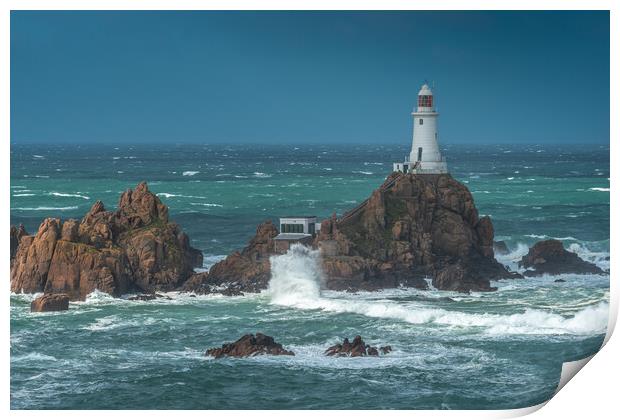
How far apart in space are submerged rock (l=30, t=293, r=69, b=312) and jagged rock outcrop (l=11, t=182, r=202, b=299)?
0.44 m

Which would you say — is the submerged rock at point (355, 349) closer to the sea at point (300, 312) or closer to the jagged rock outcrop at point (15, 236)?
the sea at point (300, 312)

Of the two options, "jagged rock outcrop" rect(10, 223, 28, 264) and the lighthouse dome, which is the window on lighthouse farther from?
"jagged rock outcrop" rect(10, 223, 28, 264)

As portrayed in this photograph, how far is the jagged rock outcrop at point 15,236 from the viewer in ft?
98.7

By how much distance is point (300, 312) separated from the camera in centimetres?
2895

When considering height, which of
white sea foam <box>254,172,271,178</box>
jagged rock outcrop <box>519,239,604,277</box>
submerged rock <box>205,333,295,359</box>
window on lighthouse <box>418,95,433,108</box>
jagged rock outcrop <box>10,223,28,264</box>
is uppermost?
window on lighthouse <box>418,95,433,108</box>

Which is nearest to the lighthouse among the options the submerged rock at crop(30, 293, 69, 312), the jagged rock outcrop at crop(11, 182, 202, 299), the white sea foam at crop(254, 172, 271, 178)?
the jagged rock outcrop at crop(11, 182, 202, 299)

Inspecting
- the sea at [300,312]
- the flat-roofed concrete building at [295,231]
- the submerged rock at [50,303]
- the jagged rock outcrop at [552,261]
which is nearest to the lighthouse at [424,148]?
the sea at [300,312]

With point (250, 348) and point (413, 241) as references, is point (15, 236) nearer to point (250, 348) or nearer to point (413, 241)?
point (250, 348)

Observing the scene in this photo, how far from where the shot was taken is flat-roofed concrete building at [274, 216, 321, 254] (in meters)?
30.6

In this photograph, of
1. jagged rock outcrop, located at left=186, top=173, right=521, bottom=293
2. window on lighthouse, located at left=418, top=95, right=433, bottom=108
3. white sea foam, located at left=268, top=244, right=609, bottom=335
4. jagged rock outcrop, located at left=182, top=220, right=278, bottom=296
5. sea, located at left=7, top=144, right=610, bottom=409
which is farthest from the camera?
window on lighthouse, located at left=418, top=95, right=433, bottom=108

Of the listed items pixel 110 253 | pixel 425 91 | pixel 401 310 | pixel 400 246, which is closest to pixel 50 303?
pixel 110 253

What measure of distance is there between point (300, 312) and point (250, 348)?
2.75 m
